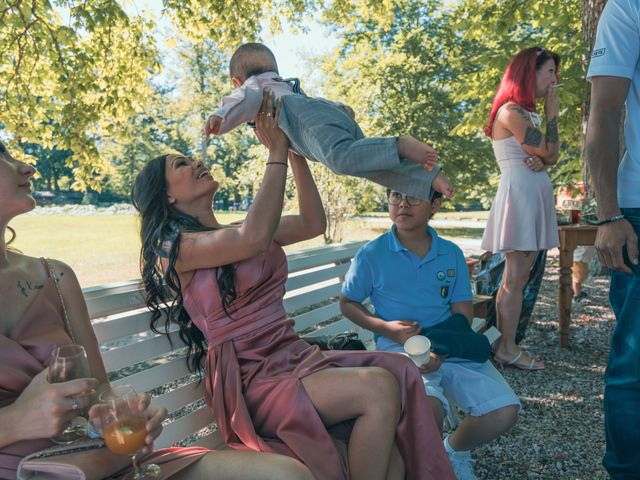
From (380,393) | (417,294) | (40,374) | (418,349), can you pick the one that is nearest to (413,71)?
(417,294)

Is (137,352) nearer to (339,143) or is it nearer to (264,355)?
(264,355)

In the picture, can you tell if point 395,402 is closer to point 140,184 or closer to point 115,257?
point 140,184

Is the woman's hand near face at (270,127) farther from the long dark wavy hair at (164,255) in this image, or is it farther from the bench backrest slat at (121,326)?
the bench backrest slat at (121,326)

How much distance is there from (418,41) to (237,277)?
61.7 feet

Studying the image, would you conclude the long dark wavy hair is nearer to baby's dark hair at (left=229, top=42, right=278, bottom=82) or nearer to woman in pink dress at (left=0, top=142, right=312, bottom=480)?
woman in pink dress at (left=0, top=142, right=312, bottom=480)

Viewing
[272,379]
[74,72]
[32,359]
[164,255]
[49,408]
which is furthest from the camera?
[74,72]

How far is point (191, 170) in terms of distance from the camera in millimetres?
2432

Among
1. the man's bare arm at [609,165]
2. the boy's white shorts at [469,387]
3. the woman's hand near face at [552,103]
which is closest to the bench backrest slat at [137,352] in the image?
the boy's white shorts at [469,387]

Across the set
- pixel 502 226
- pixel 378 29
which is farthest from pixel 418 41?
pixel 502 226

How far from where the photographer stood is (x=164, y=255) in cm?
221

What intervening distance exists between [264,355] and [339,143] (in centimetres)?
96

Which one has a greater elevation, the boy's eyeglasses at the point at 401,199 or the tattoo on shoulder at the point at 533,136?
the tattoo on shoulder at the point at 533,136

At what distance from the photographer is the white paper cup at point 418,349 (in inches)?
94.3

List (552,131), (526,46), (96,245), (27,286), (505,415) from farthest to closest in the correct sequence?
(96,245) < (526,46) < (552,131) < (505,415) < (27,286)
